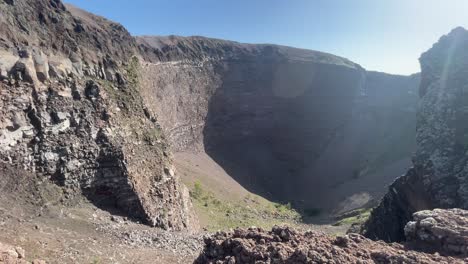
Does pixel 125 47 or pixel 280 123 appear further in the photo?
pixel 280 123

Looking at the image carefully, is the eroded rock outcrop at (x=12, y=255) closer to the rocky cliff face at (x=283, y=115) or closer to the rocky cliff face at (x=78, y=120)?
the rocky cliff face at (x=78, y=120)

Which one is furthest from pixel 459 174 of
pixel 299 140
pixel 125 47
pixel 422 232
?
pixel 299 140

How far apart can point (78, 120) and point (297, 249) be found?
17.4 metres

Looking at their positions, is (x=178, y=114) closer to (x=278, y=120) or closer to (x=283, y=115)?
(x=278, y=120)

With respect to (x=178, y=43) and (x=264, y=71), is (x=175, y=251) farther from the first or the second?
(x=264, y=71)

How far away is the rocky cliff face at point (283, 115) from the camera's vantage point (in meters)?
56.9

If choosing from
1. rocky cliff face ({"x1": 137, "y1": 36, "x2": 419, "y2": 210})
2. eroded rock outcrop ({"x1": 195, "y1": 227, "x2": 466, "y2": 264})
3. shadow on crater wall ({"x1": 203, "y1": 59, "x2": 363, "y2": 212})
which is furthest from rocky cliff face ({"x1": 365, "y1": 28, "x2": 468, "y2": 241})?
shadow on crater wall ({"x1": 203, "y1": 59, "x2": 363, "y2": 212})

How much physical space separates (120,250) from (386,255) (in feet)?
40.2

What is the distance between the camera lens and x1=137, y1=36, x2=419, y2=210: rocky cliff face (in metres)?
56.9

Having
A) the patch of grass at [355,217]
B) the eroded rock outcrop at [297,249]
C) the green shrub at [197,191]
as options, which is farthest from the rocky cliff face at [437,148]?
the green shrub at [197,191]

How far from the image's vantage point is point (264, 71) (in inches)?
2867

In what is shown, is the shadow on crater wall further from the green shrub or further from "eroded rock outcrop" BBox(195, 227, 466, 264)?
"eroded rock outcrop" BBox(195, 227, 466, 264)

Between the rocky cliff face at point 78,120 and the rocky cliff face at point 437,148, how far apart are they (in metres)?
13.7

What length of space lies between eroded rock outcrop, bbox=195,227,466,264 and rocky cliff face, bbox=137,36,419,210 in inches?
1569
